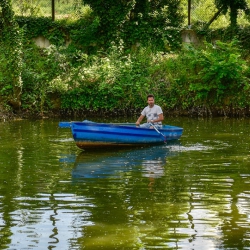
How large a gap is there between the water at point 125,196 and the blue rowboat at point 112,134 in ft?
0.91

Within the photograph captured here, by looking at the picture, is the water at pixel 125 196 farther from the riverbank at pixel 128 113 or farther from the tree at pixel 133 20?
the tree at pixel 133 20

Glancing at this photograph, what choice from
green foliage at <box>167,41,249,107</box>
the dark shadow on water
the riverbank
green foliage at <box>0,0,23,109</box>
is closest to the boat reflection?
the dark shadow on water

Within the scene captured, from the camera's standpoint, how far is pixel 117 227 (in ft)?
32.5

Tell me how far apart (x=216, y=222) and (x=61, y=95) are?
20.4 metres

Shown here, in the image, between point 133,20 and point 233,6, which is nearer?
point 233,6

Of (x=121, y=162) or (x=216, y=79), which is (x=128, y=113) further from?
(x=121, y=162)

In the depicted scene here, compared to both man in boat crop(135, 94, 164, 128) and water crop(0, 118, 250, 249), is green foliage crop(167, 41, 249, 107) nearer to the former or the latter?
water crop(0, 118, 250, 249)

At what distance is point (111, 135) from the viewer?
19.0 metres

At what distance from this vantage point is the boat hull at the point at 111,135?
1852 cm

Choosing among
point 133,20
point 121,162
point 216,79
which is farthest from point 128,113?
point 121,162

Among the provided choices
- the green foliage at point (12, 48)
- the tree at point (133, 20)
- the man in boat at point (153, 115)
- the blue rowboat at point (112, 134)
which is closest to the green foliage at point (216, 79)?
the tree at point (133, 20)

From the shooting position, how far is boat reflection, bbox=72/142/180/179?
1494cm

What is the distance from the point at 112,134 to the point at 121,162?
2.32 m

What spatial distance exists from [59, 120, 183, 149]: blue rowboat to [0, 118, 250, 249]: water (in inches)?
11.0
